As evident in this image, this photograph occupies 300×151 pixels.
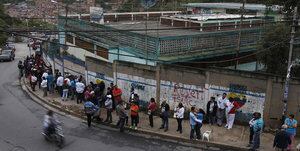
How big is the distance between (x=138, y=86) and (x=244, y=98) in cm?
539

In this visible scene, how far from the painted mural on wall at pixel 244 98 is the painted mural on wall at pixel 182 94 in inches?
29.3

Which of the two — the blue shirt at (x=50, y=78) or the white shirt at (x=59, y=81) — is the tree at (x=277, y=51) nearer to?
the white shirt at (x=59, y=81)

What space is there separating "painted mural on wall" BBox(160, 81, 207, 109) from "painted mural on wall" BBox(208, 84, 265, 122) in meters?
0.74

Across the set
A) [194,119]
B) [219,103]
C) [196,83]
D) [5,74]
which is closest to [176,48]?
[196,83]

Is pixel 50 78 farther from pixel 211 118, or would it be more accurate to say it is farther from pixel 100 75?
pixel 211 118

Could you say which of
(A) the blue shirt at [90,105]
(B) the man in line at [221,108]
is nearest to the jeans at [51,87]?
(A) the blue shirt at [90,105]

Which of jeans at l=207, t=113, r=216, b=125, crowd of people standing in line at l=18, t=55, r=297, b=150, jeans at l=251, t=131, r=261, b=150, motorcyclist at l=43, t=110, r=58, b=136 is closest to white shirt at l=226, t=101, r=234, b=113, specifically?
crowd of people standing in line at l=18, t=55, r=297, b=150

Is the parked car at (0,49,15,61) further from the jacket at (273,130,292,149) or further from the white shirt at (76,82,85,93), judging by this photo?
the jacket at (273,130,292,149)

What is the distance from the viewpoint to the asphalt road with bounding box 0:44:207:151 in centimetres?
1463

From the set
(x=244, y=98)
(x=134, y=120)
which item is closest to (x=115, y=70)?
(x=134, y=120)

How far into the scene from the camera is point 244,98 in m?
16.0

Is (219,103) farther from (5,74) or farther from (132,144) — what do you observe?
(5,74)

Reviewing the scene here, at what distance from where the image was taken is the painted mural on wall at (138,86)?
1852 cm

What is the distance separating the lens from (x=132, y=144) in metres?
14.9
